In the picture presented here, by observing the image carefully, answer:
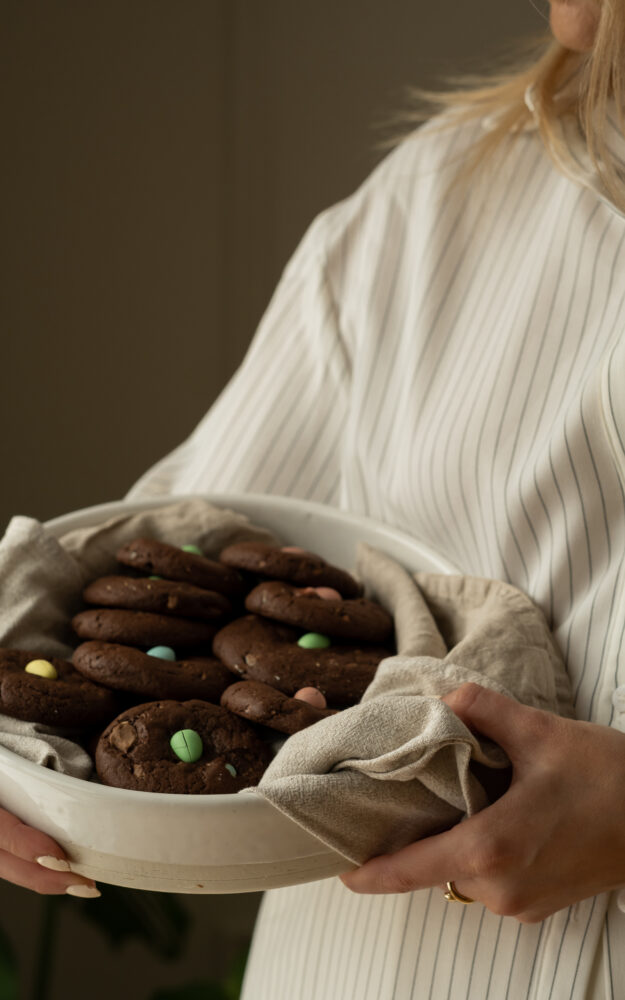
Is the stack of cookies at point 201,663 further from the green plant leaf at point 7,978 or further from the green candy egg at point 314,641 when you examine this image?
the green plant leaf at point 7,978

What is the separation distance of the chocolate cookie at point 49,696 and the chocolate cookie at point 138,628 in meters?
0.04

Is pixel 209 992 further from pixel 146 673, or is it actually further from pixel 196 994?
pixel 146 673

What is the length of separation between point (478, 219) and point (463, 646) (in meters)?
0.45

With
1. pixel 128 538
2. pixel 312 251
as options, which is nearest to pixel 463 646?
pixel 128 538

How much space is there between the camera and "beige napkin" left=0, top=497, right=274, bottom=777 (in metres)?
0.54

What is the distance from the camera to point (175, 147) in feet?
5.85

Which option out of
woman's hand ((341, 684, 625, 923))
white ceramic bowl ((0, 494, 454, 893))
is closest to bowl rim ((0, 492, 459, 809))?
white ceramic bowl ((0, 494, 454, 893))

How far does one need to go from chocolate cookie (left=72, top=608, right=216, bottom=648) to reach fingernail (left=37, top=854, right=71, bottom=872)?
5.5 inches

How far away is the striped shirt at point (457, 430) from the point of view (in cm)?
62

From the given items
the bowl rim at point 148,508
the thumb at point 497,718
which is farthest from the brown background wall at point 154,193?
the thumb at point 497,718

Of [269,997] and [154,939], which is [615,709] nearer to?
[269,997]

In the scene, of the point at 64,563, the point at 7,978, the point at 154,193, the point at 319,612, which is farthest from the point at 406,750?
the point at 154,193

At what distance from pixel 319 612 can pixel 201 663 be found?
0.27ft

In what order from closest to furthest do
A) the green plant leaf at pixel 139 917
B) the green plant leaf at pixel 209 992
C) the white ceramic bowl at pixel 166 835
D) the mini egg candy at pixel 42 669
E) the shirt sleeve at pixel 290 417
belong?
the white ceramic bowl at pixel 166 835
the mini egg candy at pixel 42 669
the shirt sleeve at pixel 290 417
the green plant leaf at pixel 209 992
the green plant leaf at pixel 139 917
